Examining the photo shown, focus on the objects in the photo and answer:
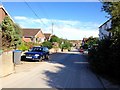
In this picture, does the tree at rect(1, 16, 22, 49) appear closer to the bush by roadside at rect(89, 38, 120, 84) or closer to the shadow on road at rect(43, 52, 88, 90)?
the shadow on road at rect(43, 52, 88, 90)

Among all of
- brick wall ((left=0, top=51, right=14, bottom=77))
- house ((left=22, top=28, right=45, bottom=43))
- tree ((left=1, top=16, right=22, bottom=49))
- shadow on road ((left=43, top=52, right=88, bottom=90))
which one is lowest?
shadow on road ((left=43, top=52, right=88, bottom=90))

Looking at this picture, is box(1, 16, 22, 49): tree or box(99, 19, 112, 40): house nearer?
box(99, 19, 112, 40): house

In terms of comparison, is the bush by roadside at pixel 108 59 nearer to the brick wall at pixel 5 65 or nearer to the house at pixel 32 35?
the brick wall at pixel 5 65

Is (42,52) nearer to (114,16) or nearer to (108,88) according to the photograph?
(114,16)

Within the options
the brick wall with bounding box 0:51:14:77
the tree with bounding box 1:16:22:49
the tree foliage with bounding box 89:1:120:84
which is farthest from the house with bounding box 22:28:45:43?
the tree foliage with bounding box 89:1:120:84

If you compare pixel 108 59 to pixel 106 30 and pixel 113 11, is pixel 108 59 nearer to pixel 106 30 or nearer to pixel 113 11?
pixel 113 11

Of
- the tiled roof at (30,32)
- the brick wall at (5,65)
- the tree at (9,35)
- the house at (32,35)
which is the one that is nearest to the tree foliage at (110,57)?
the brick wall at (5,65)

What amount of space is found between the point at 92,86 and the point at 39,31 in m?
67.5

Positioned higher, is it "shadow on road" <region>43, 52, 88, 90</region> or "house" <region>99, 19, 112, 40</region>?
"house" <region>99, 19, 112, 40</region>

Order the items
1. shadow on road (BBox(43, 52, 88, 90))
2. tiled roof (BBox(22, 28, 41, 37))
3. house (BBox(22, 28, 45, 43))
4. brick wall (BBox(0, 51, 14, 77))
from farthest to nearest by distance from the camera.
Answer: tiled roof (BBox(22, 28, 41, 37))
house (BBox(22, 28, 45, 43))
brick wall (BBox(0, 51, 14, 77))
shadow on road (BBox(43, 52, 88, 90))

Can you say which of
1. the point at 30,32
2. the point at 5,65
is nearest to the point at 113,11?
the point at 5,65

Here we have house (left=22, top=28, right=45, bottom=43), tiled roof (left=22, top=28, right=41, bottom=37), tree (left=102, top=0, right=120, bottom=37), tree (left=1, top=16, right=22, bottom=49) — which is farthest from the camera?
tiled roof (left=22, top=28, right=41, bottom=37)

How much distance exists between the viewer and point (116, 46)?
15156mm

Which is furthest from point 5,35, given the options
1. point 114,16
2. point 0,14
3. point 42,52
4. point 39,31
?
point 39,31
